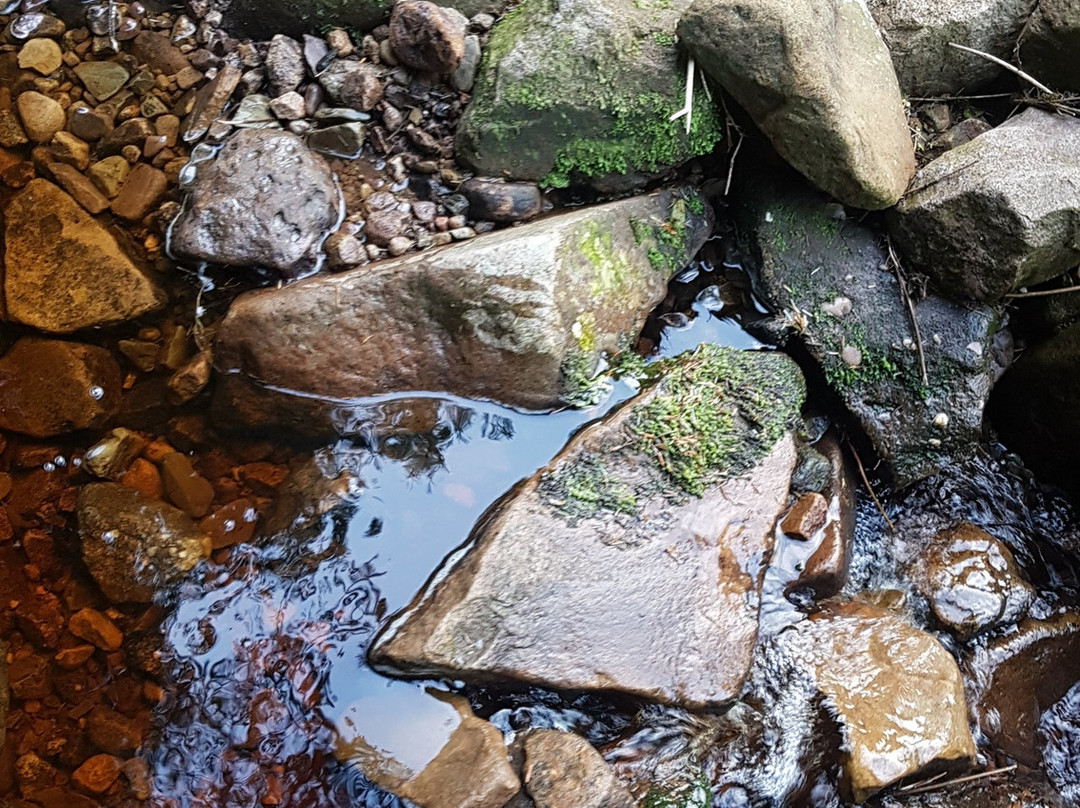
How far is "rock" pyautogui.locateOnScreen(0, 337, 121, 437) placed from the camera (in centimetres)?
310

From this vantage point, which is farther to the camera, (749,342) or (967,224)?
(749,342)

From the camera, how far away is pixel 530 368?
3031mm

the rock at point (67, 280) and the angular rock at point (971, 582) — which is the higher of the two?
the rock at point (67, 280)

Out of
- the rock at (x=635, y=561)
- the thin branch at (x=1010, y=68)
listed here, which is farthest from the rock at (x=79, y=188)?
the thin branch at (x=1010, y=68)

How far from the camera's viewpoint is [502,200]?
10.6 feet

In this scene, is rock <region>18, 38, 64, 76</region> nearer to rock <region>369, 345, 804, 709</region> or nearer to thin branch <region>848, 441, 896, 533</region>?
rock <region>369, 345, 804, 709</region>

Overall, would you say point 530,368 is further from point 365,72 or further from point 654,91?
point 365,72

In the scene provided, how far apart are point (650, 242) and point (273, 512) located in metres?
1.96

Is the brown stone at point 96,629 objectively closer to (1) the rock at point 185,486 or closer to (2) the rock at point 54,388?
(1) the rock at point 185,486

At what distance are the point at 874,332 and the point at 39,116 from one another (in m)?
3.80

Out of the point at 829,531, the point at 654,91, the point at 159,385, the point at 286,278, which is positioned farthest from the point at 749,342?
the point at 159,385

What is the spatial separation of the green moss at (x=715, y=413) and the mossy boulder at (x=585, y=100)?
0.91 metres

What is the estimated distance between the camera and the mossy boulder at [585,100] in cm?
312

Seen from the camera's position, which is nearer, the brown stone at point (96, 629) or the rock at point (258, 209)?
the brown stone at point (96, 629)
